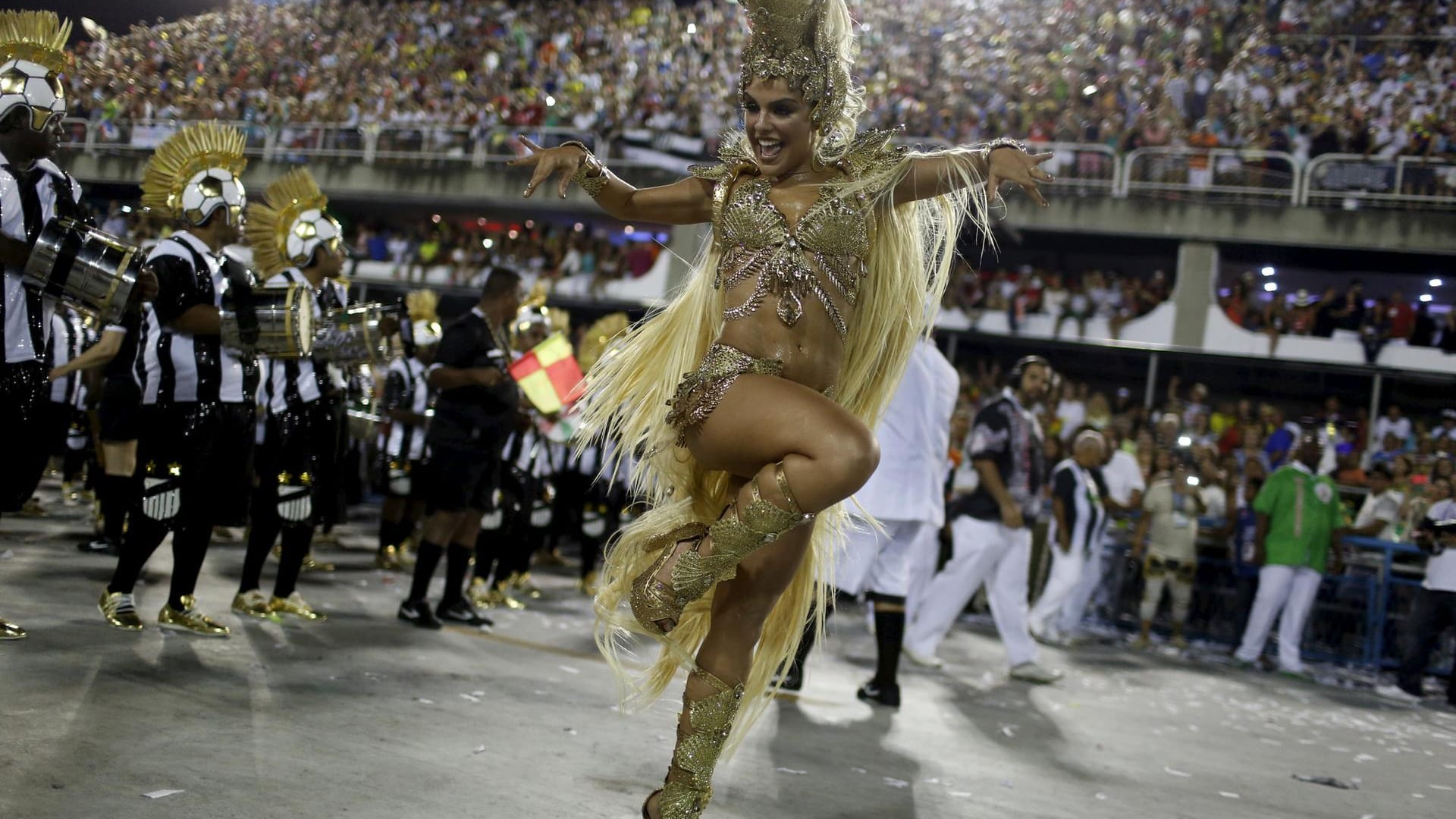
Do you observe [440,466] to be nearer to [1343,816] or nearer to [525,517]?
[525,517]

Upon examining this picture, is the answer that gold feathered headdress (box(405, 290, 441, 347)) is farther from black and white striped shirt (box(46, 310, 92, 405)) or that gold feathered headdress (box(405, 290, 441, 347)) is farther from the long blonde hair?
the long blonde hair

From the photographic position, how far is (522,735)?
14.1ft

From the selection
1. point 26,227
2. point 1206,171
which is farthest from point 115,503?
point 1206,171

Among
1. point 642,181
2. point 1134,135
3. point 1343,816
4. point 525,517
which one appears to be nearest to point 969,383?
point 1134,135

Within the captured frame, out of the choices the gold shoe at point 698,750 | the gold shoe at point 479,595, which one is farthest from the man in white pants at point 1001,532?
the gold shoe at point 698,750

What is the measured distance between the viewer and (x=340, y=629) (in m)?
6.09

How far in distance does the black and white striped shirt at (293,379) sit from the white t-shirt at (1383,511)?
878 centimetres

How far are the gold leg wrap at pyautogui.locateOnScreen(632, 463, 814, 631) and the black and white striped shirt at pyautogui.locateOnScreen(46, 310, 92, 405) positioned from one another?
3.69 m

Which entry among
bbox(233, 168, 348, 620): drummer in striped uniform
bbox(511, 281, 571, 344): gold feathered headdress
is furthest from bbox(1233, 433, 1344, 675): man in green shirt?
bbox(233, 168, 348, 620): drummer in striped uniform

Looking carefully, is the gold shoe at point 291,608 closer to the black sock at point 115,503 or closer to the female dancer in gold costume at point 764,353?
the black sock at point 115,503

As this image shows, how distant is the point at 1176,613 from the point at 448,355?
22.0 ft

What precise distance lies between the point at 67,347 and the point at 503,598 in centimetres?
299

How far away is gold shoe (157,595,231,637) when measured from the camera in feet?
17.6

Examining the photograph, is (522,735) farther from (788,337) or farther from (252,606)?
(252,606)
